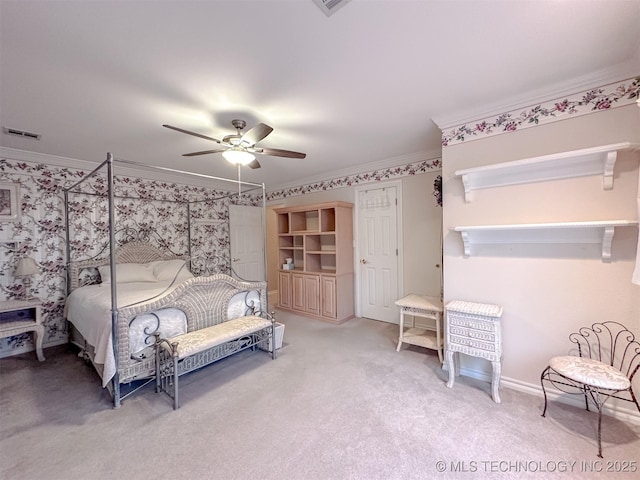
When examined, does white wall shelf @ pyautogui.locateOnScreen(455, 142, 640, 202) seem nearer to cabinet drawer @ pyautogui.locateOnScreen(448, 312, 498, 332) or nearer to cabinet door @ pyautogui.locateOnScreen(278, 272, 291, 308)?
cabinet drawer @ pyautogui.locateOnScreen(448, 312, 498, 332)

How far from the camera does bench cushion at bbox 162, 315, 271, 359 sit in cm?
214

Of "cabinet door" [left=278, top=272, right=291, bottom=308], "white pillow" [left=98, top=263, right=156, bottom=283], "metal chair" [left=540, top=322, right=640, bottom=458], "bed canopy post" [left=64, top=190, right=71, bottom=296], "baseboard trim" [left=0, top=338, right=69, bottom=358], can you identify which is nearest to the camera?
"metal chair" [left=540, top=322, right=640, bottom=458]

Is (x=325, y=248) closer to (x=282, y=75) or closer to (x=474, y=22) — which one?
(x=282, y=75)

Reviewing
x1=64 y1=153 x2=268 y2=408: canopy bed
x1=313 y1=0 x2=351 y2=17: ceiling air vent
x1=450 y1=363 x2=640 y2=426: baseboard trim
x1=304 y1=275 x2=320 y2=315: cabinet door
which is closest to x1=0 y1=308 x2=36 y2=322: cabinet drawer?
x1=64 y1=153 x2=268 y2=408: canopy bed

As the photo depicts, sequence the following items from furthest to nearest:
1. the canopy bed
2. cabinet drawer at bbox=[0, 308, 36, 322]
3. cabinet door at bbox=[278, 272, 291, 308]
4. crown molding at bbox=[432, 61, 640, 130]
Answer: cabinet door at bbox=[278, 272, 291, 308], cabinet drawer at bbox=[0, 308, 36, 322], the canopy bed, crown molding at bbox=[432, 61, 640, 130]

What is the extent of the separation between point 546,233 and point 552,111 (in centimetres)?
93

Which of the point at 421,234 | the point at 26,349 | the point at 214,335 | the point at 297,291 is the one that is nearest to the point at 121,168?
the point at 26,349

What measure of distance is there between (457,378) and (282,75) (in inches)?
113

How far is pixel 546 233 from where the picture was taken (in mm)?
2068

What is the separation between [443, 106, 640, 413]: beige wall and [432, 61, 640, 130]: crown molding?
7.9 inches

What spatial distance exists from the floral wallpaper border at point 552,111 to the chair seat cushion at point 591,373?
1.75m

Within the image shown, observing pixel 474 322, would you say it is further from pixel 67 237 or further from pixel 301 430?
pixel 67 237

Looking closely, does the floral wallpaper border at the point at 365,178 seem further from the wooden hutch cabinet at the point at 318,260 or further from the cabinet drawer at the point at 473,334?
the cabinet drawer at the point at 473,334

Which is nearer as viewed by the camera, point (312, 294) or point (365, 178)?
point (365, 178)
